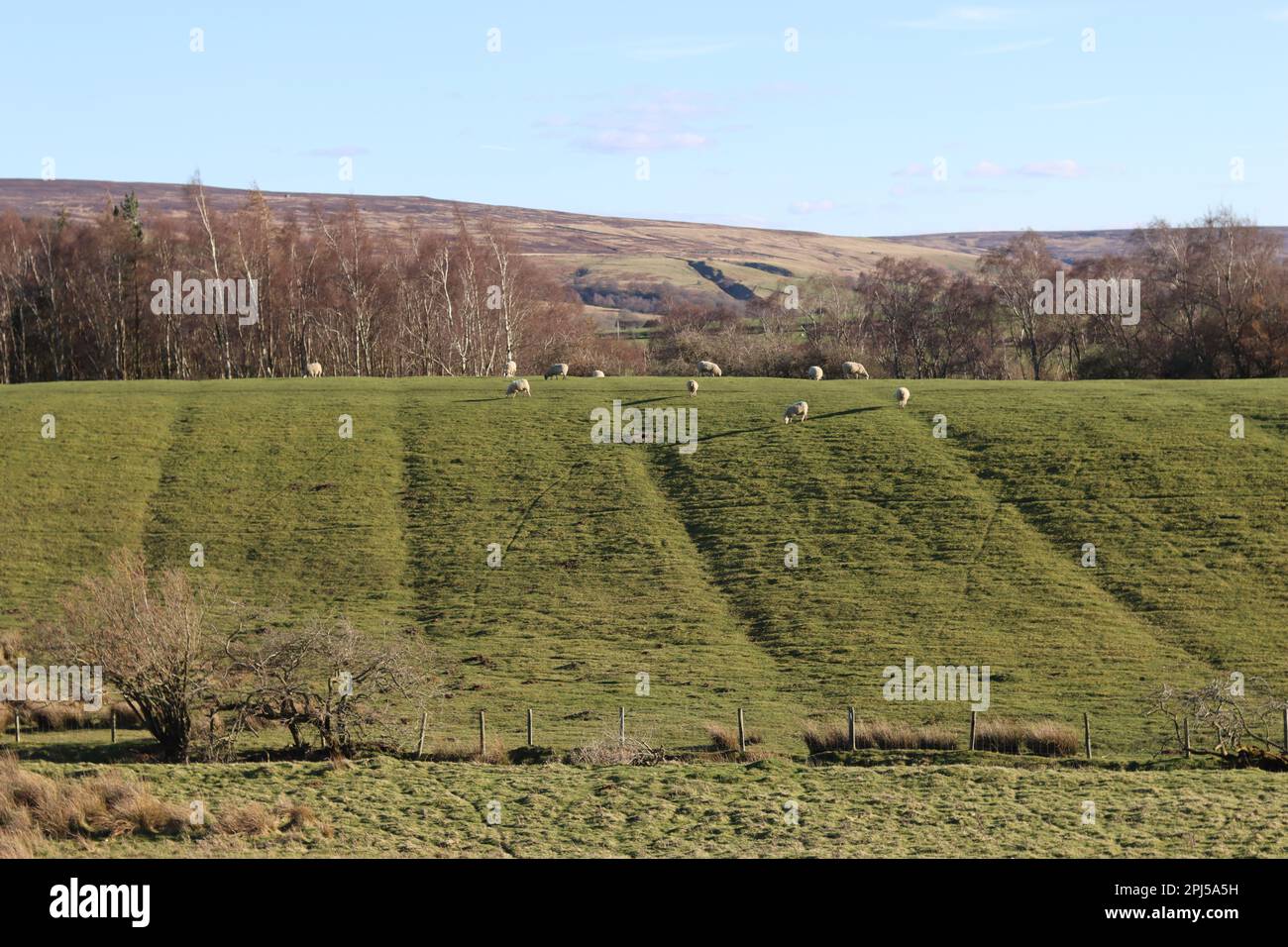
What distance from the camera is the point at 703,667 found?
38.4 meters

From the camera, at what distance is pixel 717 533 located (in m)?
49.8

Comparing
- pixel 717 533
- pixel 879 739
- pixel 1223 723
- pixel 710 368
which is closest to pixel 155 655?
pixel 879 739

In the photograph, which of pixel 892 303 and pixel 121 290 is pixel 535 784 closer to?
pixel 121 290

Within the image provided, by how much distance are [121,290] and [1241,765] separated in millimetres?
93516

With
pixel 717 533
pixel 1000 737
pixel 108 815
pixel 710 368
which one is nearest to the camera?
pixel 108 815

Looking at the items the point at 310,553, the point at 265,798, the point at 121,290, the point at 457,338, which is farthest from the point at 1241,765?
the point at 121,290

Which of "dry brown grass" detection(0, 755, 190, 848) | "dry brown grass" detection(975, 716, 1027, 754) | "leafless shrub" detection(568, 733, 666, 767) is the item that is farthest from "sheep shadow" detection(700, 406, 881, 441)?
"dry brown grass" detection(0, 755, 190, 848)

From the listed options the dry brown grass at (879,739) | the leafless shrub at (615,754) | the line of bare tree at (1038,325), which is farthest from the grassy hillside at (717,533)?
the line of bare tree at (1038,325)

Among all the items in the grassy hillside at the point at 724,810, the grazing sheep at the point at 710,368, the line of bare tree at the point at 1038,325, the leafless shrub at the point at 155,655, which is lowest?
the grassy hillside at the point at 724,810

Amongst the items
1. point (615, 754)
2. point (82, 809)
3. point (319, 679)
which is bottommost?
point (615, 754)

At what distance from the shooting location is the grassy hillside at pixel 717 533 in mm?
37281

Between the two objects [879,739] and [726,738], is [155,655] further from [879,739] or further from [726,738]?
[879,739]

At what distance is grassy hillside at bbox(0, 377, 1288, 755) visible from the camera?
37.3m

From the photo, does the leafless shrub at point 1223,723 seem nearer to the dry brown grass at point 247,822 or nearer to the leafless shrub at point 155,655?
the dry brown grass at point 247,822
